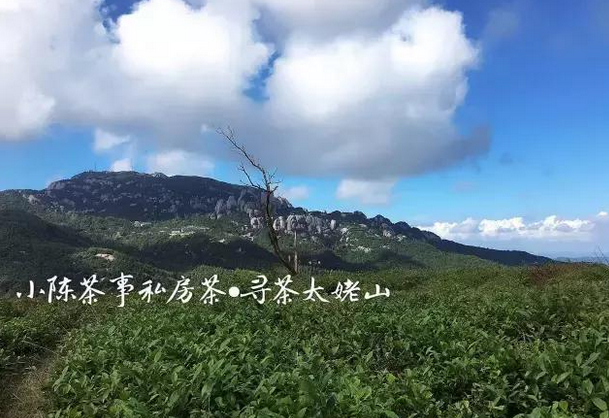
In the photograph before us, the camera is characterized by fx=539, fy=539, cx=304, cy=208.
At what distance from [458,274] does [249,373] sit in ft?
65.8

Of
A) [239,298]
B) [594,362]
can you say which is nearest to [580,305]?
[594,362]

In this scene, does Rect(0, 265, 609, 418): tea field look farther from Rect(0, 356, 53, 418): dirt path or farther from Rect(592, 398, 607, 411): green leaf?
Rect(0, 356, 53, 418): dirt path

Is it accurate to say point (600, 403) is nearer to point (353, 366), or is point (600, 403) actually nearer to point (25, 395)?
point (353, 366)

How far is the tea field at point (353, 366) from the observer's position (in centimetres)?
443

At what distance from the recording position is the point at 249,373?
209 inches

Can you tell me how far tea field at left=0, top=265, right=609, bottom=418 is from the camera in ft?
14.5

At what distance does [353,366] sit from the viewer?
23.4 feet

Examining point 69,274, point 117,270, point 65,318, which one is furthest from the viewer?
point 117,270

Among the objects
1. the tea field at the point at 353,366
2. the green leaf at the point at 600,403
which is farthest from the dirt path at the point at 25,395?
the green leaf at the point at 600,403

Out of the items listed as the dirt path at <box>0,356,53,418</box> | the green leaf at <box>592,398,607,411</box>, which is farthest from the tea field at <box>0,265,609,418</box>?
the dirt path at <box>0,356,53,418</box>

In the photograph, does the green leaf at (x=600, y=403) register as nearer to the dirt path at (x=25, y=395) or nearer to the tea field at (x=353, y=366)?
the tea field at (x=353, y=366)

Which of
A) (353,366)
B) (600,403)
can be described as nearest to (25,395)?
(353,366)

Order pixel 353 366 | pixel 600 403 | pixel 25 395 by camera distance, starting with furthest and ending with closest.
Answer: pixel 25 395 → pixel 353 366 → pixel 600 403

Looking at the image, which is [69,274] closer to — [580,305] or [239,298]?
[239,298]
